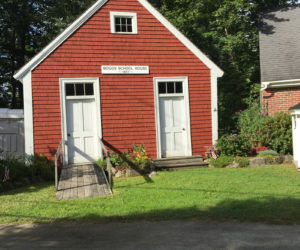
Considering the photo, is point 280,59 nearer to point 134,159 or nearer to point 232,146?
point 232,146

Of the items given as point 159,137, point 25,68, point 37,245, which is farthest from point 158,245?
point 25,68

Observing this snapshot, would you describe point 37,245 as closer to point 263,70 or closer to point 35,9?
point 263,70

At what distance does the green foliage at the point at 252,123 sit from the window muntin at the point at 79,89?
6350 millimetres

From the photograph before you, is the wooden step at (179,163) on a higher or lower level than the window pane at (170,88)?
lower

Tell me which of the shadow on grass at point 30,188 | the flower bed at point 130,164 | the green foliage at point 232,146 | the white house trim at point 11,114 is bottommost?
the shadow on grass at point 30,188

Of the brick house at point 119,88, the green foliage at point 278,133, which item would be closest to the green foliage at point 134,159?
the brick house at point 119,88

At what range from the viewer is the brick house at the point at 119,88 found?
10.8m

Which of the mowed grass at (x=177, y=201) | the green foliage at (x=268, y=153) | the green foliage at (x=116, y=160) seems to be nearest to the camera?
the mowed grass at (x=177, y=201)

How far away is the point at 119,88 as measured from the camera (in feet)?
37.6

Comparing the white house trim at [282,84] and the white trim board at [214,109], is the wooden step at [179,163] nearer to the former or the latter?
the white trim board at [214,109]

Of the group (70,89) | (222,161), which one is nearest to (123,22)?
(70,89)

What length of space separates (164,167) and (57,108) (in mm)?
4118

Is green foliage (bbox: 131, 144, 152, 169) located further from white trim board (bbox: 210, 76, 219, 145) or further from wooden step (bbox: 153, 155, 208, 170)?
white trim board (bbox: 210, 76, 219, 145)

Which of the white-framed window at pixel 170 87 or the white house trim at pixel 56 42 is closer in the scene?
the white house trim at pixel 56 42
